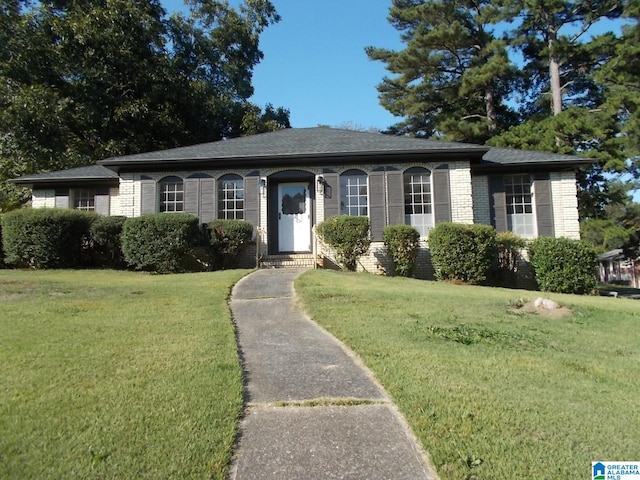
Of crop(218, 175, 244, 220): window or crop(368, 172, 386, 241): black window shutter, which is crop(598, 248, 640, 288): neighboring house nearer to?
crop(368, 172, 386, 241): black window shutter

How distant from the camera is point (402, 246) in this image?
12008 millimetres

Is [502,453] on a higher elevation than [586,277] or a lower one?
lower

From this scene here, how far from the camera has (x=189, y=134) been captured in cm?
2470

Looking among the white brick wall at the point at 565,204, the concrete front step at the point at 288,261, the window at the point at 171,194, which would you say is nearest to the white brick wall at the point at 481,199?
the white brick wall at the point at 565,204

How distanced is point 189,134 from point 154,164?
38.8ft

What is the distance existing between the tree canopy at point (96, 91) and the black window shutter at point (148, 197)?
659 cm

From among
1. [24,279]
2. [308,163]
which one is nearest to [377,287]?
[308,163]

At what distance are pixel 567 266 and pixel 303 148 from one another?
25.8 feet

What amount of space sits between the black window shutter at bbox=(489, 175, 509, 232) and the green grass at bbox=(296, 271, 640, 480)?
5952 millimetres

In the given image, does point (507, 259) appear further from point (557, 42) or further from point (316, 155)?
point (557, 42)

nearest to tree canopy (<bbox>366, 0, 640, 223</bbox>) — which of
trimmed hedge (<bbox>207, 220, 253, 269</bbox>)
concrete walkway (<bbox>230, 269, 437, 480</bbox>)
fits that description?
trimmed hedge (<bbox>207, 220, 253, 269</bbox>)

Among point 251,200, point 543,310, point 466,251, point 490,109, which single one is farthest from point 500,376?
point 490,109

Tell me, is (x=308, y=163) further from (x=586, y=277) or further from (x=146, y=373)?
(x=146, y=373)

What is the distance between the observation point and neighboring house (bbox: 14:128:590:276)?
1320cm
